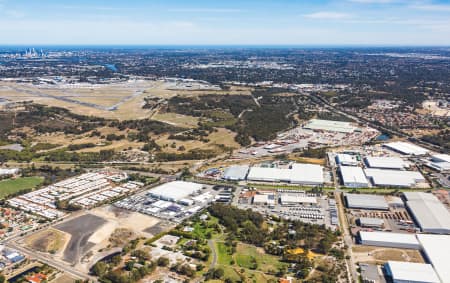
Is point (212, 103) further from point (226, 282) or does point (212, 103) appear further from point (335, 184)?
point (226, 282)

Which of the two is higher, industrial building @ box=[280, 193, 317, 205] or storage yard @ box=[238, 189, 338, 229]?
industrial building @ box=[280, 193, 317, 205]

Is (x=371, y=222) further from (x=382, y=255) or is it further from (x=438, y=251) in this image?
(x=438, y=251)

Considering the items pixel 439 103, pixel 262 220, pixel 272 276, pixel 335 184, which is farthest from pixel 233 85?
pixel 272 276

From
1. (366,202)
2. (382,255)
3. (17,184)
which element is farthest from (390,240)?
(17,184)

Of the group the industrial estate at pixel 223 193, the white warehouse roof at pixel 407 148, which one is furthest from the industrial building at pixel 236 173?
the white warehouse roof at pixel 407 148

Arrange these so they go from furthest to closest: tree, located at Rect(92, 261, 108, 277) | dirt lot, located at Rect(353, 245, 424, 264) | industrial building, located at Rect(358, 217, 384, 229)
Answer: industrial building, located at Rect(358, 217, 384, 229) → dirt lot, located at Rect(353, 245, 424, 264) → tree, located at Rect(92, 261, 108, 277)

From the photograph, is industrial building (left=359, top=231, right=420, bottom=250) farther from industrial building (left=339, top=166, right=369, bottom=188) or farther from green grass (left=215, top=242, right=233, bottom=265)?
industrial building (left=339, top=166, right=369, bottom=188)

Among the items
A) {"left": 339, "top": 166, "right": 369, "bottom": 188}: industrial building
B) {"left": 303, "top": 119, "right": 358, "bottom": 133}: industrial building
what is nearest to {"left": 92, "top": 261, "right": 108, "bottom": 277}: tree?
{"left": 339, "top": 166, "right": 369, "bottom": 188}: industrial building
